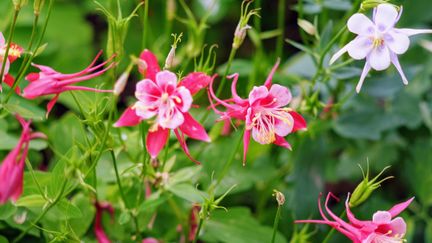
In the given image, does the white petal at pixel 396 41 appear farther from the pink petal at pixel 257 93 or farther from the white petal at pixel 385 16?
the pink petal at pixel 257 93

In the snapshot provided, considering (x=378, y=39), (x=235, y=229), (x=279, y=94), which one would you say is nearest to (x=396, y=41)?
(x=378, y=39)

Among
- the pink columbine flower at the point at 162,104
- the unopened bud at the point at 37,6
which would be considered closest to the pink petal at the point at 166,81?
the pink columbine flower at the point at 162,104

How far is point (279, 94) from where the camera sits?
2.47 ft

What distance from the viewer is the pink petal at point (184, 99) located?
28.0 inches

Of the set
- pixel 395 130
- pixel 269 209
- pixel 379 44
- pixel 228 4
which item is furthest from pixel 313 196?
pixel 228 4

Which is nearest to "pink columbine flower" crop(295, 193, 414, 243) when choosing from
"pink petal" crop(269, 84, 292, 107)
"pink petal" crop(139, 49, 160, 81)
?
"pink petal" crop(269, 84, 292, 107)

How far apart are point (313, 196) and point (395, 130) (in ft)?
0.94

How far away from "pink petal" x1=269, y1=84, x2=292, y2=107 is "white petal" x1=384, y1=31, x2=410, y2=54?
113 mm

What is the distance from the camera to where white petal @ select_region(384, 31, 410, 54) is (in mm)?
742

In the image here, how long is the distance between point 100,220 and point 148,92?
0.92 ft

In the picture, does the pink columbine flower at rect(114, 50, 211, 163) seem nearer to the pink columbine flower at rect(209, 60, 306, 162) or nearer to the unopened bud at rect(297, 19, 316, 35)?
the pink columbine flower at rect(209, 60, 306, 162)

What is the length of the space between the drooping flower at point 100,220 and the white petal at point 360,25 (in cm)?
40

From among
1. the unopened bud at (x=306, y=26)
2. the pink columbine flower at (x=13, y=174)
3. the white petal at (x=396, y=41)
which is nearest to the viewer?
the pink columbine flower at (x=13, y=174)

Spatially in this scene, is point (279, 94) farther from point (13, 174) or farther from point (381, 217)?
point (13, 174)
